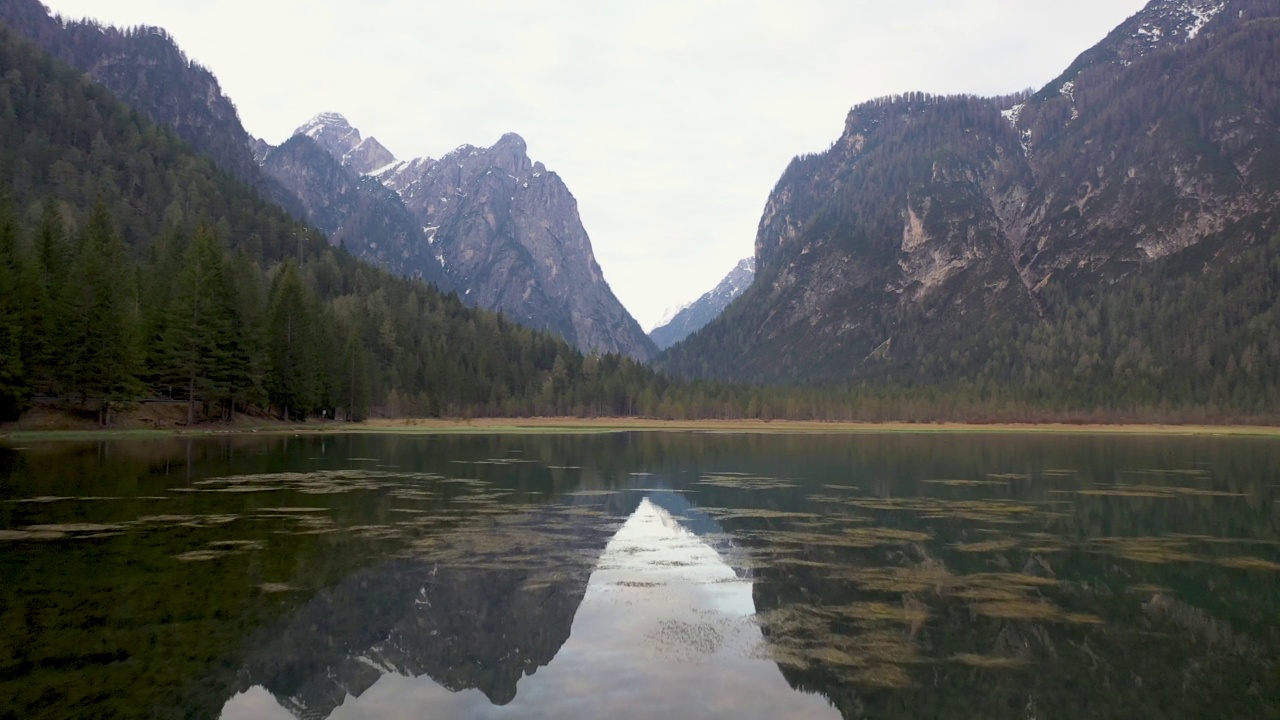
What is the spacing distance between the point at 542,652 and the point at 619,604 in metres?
4.42

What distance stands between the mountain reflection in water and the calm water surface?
0.24 ft

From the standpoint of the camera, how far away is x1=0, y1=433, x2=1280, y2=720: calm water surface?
13.6 m

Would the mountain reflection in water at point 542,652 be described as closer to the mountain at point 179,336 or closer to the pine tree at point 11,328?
the pine tree at point 11,328

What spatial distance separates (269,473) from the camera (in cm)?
4862

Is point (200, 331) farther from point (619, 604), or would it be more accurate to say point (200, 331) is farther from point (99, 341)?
point (619, 604)

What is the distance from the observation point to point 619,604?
2052 centimetres

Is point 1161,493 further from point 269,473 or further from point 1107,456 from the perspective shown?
point 269,473

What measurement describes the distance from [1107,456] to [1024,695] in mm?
82478

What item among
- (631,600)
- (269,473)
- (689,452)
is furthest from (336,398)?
(631,600)

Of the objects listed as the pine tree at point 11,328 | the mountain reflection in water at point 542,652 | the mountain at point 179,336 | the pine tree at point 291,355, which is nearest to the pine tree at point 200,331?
the mountain at point 179,336

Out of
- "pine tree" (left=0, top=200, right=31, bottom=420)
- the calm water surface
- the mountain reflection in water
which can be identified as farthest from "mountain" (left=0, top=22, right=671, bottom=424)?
the mountain reflection in water

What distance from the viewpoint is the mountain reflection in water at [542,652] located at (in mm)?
13328

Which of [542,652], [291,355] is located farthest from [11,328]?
[542,652]

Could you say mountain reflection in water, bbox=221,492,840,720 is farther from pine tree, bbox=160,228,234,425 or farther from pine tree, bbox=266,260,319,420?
pine tree, bbox=266,260,319,420
